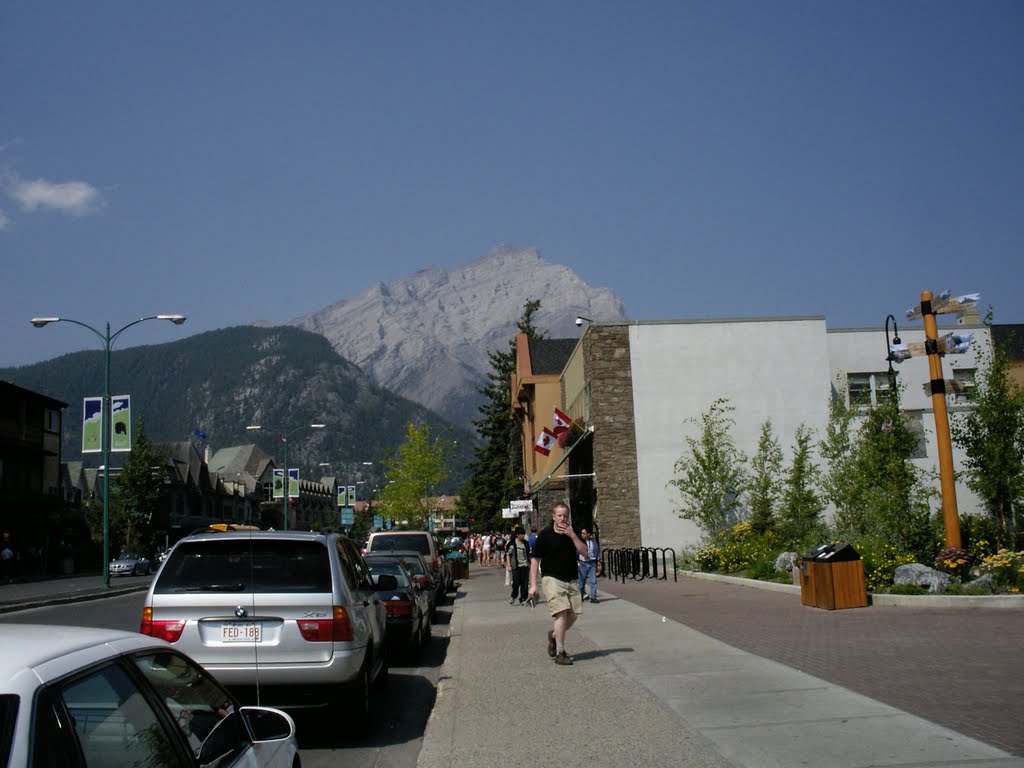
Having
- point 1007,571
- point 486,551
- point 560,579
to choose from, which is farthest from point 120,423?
point 1007,571

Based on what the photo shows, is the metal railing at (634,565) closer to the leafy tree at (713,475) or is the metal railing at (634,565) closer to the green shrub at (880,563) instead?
the leafy tree at (713,475)

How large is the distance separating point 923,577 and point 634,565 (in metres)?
13.0

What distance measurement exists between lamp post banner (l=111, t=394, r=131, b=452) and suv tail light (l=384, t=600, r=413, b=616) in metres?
24.8

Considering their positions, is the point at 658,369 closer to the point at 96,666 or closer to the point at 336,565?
the point at 336,565

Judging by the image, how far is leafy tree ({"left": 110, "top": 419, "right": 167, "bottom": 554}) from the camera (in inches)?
2758

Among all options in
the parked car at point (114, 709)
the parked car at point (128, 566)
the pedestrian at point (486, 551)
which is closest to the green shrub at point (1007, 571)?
the parked car at point (114, 709)

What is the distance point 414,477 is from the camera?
69688 mm

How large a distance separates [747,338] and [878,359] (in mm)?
4796

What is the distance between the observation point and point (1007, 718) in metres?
7.31

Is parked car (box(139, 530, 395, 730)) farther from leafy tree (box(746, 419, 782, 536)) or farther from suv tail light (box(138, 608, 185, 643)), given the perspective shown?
leafy tree (box(746, 419, 782, 536))

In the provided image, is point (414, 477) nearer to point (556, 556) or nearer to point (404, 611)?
point (404, 611)

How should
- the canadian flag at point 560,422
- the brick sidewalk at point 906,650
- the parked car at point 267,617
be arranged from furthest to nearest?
the canadian flag at point 560,422, the parked car at point 267,617, the brick sidewalk at point 906,650

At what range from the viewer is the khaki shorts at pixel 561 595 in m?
11.3

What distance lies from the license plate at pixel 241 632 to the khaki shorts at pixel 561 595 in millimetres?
4074
